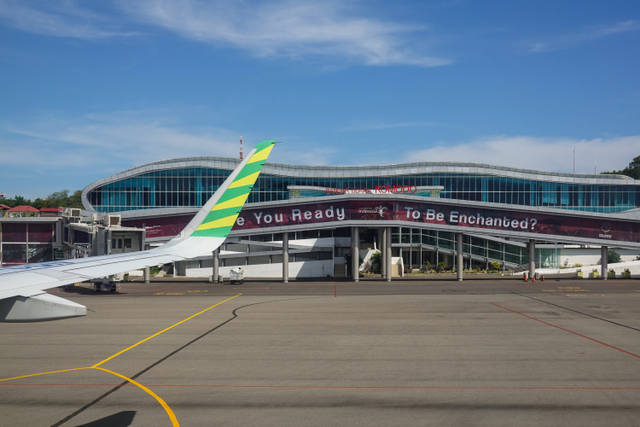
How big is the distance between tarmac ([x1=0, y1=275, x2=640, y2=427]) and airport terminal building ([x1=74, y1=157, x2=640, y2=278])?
24.3 meters

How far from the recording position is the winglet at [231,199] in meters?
12.2

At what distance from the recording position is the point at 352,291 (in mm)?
45000

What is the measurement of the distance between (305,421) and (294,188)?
232 feet

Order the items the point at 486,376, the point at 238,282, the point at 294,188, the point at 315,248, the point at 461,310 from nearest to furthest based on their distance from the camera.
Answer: the point at 486,376 → the point at 461,310 → the point at 238,282 → the point at 315,248 → the point at 294,188

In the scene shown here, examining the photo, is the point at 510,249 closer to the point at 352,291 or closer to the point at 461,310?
the point at 352,291

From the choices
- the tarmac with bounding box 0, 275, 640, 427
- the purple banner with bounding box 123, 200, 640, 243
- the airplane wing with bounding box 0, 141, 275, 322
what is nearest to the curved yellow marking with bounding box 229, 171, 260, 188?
the airplane wing with bounding box 0, 141, 275, 322

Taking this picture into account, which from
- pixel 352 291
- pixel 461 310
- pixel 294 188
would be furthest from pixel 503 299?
pixel 294 188

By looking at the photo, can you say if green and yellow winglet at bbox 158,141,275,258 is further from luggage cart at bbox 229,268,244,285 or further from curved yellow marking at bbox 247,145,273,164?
luggage cart at bbox 229,268,244,285

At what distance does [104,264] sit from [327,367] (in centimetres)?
1028

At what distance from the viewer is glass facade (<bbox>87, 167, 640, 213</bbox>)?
8944 cm

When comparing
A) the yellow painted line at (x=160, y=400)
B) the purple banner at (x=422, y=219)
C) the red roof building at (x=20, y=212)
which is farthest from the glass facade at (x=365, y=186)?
the yellow painted line at (x=160, y=400)

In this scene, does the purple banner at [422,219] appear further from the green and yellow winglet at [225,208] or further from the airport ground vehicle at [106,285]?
the green and yellow winglet at [225,208]

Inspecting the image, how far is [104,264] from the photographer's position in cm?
1077

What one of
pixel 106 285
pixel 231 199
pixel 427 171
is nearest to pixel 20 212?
pixel 106 285
